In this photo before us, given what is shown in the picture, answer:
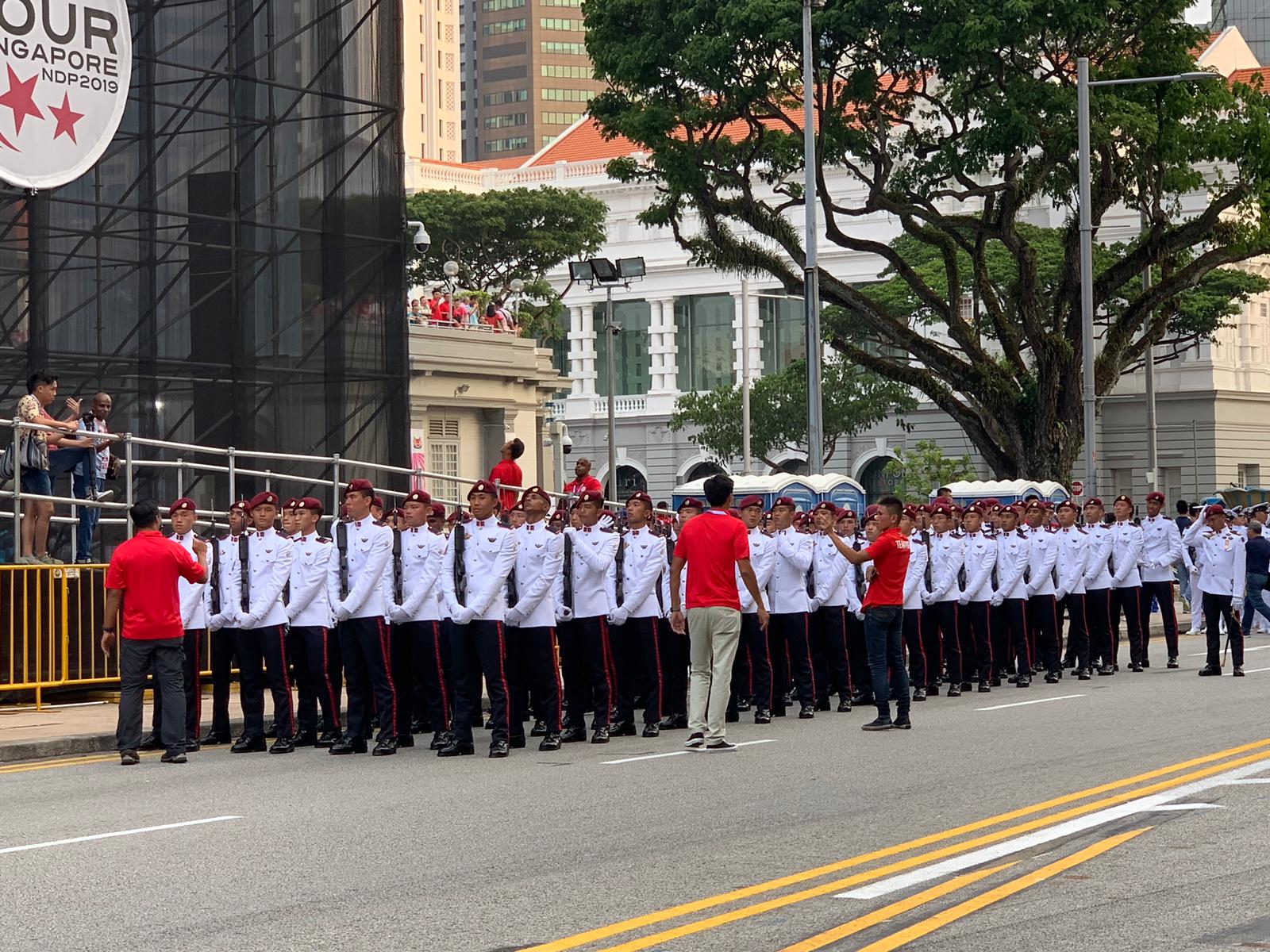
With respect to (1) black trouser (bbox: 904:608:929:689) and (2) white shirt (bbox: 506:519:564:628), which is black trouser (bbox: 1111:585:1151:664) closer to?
(1) black trouser (bbox: 904:608:929:689)

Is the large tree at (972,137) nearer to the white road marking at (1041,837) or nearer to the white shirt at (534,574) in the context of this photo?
the white shirt at (534,574)

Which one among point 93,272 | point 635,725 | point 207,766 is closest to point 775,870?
point 207,766

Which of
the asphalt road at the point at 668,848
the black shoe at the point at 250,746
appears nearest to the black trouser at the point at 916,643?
the asphalt road at the point at 668,848

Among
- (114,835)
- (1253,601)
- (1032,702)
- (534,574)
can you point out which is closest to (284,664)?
(534,574)

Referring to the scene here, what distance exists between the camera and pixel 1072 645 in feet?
72.7

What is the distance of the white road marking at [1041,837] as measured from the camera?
853 cm

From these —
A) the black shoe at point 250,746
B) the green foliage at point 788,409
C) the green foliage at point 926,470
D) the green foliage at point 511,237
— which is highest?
the green foliage at point 511,237

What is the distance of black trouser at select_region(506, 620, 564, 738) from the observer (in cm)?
1504

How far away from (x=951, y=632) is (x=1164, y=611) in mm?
3993

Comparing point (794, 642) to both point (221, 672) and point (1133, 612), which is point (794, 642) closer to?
point (221, 672)

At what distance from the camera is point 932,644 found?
20391 mm

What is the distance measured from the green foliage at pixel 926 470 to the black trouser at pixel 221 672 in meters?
53.8

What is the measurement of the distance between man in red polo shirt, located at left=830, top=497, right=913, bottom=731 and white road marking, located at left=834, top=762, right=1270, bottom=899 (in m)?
3.98

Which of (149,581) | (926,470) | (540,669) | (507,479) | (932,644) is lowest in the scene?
(932,644)
